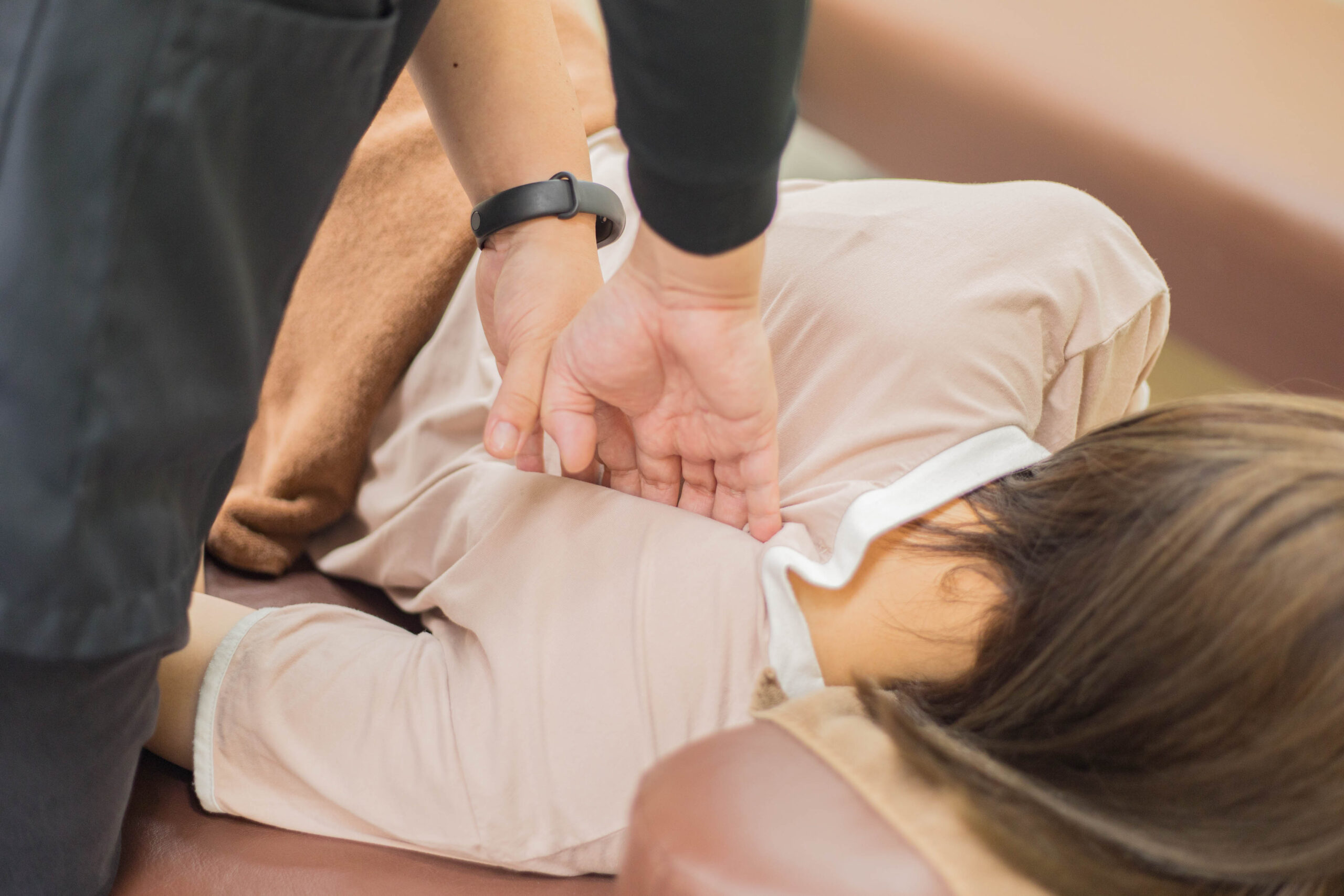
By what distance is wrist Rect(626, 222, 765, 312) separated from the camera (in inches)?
22.6

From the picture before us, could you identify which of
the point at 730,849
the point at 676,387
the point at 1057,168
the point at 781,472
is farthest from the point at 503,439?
the point at 1057,168

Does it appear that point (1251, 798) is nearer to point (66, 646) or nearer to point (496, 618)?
point (496, 618)

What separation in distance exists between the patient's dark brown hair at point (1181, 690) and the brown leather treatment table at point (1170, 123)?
787 millimetres

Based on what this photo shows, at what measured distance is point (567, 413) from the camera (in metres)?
0.72

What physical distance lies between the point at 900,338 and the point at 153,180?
53cm

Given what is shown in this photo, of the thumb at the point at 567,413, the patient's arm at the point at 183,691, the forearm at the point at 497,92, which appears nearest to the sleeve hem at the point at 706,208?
the thumb at the point at 567,413

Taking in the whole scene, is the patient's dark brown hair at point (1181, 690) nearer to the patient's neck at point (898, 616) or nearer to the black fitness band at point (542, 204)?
the patient's neck at point (898, 616)

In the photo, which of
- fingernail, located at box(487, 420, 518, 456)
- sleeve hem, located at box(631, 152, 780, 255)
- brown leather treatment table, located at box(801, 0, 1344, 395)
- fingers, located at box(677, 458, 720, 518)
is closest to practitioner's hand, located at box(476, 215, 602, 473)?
fingernail, located at box(487, 420, 518, 456)

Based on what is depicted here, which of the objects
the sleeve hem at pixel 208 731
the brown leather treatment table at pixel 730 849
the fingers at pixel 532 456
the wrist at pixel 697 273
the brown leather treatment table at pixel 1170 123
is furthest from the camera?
the brown leather treatment table at pixel 1170 123

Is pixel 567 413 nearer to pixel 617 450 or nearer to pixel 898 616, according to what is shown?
pixel 617 450

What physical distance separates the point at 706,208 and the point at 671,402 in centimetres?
24

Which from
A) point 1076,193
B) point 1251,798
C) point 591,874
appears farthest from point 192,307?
point 1076,193

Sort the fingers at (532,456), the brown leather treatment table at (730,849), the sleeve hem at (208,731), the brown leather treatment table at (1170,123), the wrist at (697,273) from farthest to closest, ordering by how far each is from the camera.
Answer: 1. the brown leather treatment table at (1170,123)
2. the fingers at (532,456)
3. the sleeve hem at (208,731)
4. the wrist at (697,273)
5. the brown leather treatment table at (730,849)

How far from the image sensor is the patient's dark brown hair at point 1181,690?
493mm
